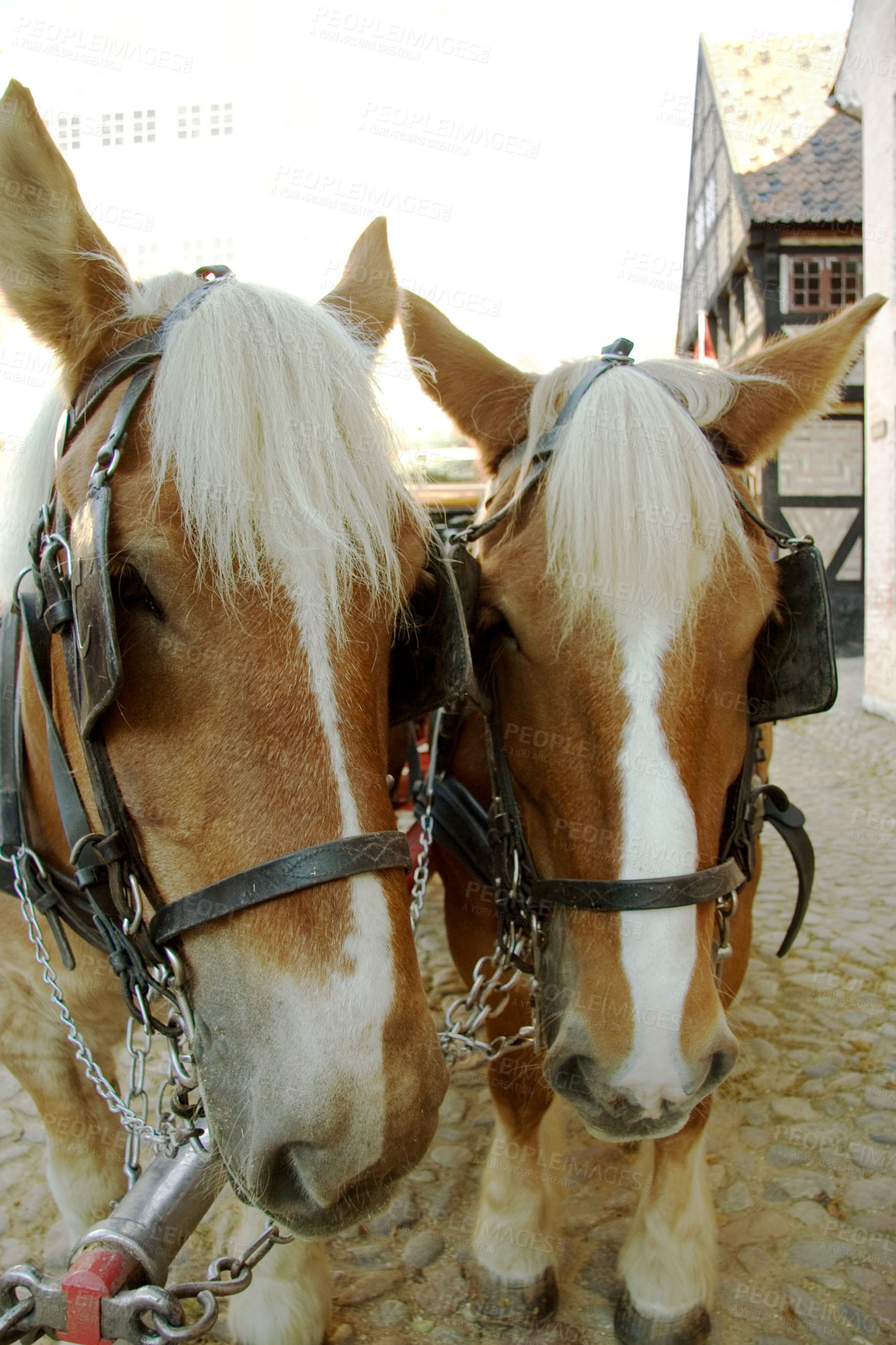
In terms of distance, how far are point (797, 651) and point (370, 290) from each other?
3.98 feet

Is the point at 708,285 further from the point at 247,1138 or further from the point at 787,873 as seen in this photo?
the point at 247,1138

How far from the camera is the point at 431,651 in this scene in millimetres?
1543

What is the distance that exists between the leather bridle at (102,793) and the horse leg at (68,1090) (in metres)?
0.43

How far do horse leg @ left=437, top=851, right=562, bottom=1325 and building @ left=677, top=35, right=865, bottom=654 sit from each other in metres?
12.0

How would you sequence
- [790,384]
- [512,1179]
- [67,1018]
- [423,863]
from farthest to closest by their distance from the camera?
[512,1179] < [790,384] < [423,863] < [67,1018]

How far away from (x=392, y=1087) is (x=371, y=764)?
0.44 m

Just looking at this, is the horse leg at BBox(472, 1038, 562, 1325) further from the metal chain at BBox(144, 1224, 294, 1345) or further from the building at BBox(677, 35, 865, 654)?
the building at BBox(677, 35, 865, 654)

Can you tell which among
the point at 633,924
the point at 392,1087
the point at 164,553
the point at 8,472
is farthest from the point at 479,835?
the point at 8,472

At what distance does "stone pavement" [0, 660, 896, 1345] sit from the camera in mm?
2162

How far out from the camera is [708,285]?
705 inches

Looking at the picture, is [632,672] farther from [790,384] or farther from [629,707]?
[790,384]

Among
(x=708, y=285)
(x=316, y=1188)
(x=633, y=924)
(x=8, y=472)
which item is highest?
(x=708, y=285)

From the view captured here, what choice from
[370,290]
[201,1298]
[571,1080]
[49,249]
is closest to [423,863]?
[571,1080]

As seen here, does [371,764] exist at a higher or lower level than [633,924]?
higher
